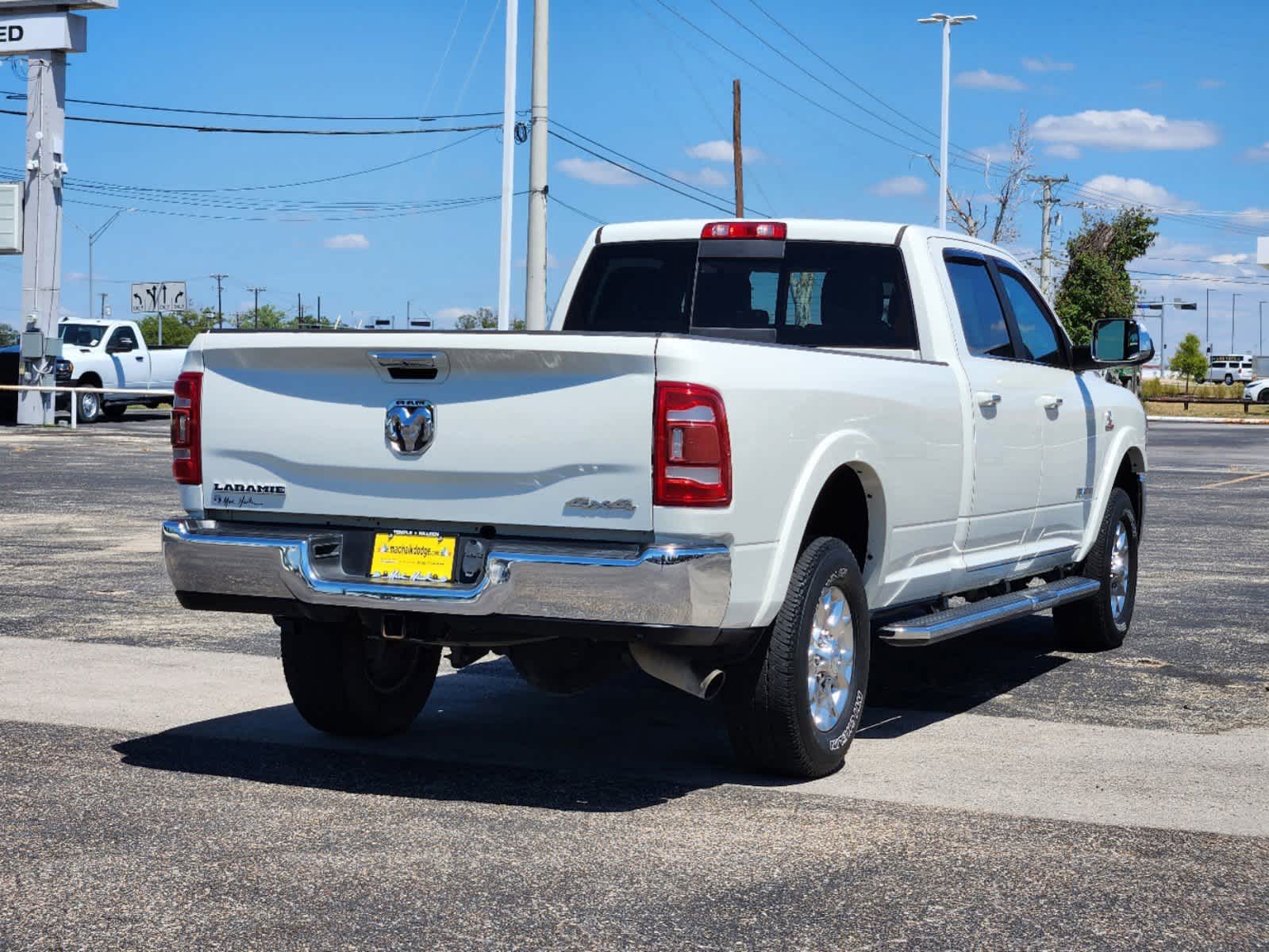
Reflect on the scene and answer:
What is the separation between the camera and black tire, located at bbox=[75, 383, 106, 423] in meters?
36.8

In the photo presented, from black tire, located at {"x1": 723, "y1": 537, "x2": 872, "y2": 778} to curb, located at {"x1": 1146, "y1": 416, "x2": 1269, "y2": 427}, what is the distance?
51.1m

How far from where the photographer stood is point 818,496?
20.5 feet

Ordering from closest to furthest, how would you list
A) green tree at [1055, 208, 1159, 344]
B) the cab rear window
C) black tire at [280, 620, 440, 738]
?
1. black tire at [280, 620, 440, 738]
2. the cab rear window
3. green tree at [1055, 208, 1159, 344]

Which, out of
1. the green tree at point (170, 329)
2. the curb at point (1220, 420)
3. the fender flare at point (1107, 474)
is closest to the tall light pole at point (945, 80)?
the curb at point (1220, 420)

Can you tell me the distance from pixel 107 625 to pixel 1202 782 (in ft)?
20.0

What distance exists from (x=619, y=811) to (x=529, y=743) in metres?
1.22

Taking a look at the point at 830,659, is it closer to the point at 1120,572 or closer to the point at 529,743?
the point at 529,743

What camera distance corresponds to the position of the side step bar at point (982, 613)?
6738 millimetres

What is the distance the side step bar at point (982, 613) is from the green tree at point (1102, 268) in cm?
6698

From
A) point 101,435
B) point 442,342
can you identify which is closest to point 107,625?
point 442,342

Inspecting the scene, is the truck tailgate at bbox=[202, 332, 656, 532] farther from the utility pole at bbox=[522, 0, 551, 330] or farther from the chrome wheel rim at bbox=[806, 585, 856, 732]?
the utility pole at bbox=[522, 0, 551, 330]

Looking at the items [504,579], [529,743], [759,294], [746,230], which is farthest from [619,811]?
[746,230]
